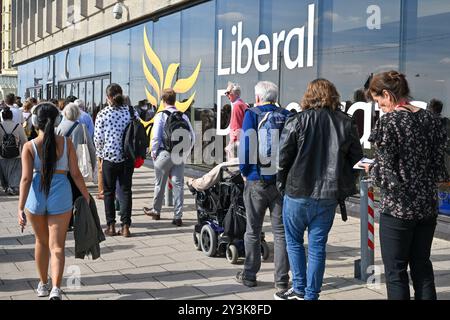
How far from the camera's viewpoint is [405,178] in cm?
362

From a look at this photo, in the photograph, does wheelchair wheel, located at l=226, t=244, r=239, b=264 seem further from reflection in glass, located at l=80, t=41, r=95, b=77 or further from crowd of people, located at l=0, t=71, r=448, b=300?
reflection in glass, located at l=80, t=41, r=95, b=77

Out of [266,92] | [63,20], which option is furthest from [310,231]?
[63,20]

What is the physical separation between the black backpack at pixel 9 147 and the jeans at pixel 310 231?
24.2ft

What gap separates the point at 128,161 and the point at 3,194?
524cm

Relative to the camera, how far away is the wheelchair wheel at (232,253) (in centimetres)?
585

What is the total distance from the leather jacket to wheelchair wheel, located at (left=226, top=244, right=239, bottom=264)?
5.65 ft

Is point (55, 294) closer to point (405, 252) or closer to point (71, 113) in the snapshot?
point (405, 252)

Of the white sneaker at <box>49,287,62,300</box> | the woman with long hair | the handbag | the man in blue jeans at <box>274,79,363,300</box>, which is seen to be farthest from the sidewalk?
the woman with long hair

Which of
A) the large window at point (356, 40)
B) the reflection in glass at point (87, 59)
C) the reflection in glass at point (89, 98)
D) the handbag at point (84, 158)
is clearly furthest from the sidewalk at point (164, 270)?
the reflection in glass at point (87, 59)

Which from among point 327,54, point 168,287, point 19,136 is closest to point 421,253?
point 168,287

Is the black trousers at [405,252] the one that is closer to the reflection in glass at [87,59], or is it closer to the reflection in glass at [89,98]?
the reflection in glass at [89,98]

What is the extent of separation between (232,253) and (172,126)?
89.2 inches

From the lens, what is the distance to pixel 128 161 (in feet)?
23.2

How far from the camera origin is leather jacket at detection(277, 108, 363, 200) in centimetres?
424
